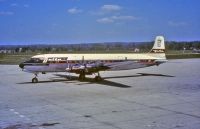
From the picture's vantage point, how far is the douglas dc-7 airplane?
3409 cm

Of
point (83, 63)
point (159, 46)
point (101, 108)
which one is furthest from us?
point (159, 46)

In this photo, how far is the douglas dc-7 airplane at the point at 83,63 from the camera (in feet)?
112

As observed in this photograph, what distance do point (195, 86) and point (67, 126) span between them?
58.4 ft

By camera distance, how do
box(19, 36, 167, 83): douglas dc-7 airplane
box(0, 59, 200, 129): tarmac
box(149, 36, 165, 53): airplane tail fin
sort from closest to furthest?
box(0, 59, 200, 129): tarmac → box(19, 36, 167, 83): douglas dc-7 airplane → box(149, 36, 165, 53): airplane tail fin

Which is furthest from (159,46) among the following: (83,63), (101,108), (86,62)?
(101,108)

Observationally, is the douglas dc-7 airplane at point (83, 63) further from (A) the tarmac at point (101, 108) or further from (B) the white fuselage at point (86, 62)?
(A) the tarmac at point (101, 108)

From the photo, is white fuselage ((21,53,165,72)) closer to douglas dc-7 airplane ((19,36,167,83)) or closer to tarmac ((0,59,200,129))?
douglas dc-7 airplane ((19,36,167,83))

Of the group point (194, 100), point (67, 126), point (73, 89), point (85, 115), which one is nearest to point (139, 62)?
point (73, 89)

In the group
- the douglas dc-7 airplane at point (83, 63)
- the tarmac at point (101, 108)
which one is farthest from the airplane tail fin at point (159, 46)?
the tarmac at point (101, 108)

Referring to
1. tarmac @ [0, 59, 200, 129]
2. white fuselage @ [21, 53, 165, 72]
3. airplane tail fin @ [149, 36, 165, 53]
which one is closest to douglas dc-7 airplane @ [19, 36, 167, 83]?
white fuselage @ [21, 53, 165, 72]

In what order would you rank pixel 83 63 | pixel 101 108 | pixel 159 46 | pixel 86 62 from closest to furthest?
pixel 101 108
pixel 83 63
pixel 86 62
pixel 159 46

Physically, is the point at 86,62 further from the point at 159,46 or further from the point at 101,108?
the point at 101,108

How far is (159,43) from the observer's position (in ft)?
140

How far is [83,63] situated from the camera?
3631cm
